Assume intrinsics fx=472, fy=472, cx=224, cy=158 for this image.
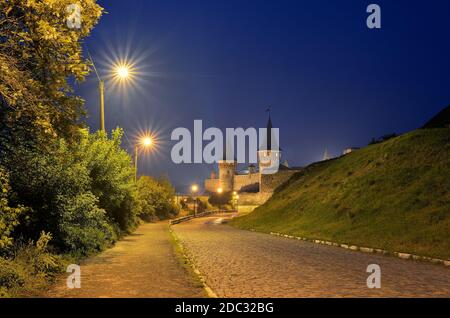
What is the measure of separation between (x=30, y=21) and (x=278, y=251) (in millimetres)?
14257

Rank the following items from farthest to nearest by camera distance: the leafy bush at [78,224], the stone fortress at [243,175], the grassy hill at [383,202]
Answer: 1. the stone fortress at [243,175]
2. the grassy hill at [383,202]
3. the leafy bush at [78,224]

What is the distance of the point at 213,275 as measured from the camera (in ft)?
43.4

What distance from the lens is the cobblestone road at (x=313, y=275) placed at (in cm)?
1049

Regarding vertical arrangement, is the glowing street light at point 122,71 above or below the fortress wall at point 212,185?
above

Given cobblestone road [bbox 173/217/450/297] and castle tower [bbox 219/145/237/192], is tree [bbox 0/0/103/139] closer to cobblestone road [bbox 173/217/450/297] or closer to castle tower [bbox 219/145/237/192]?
cobblestone road [bbox 173/217/450/297]

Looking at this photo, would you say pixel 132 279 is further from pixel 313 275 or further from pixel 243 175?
pixel 243 175

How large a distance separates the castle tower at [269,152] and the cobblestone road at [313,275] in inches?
4713

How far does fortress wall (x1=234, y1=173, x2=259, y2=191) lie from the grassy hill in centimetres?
9276

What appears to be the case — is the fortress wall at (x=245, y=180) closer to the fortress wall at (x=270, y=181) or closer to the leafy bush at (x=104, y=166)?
the fortress wall at (x=270, y=181)

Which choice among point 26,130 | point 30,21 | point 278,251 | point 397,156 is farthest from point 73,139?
point 397,156

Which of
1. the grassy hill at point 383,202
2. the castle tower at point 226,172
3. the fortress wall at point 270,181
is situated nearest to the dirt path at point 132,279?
the grassy hill at point 383,202

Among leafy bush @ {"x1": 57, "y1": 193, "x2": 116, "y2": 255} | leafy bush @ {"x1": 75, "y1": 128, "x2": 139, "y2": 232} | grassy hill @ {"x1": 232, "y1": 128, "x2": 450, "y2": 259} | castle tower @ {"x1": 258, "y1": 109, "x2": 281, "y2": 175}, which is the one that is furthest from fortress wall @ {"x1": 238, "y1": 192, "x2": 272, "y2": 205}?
leafy bush @ {"x1": 57, "y1": 193, "x2": 116, "y2": 255}

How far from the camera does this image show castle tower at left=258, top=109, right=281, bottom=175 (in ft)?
458
